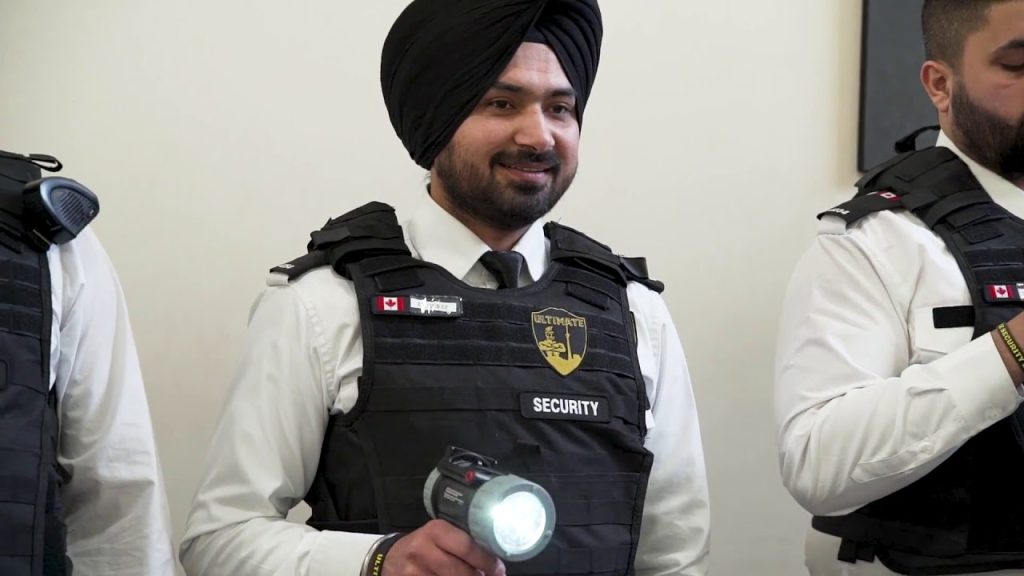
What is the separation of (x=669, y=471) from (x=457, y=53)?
76cm

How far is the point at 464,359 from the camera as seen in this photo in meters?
1.73

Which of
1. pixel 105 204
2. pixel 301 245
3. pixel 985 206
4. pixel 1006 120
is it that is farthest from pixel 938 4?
pixel 105 204

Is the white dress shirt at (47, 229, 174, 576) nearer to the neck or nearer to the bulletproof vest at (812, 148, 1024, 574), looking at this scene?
the neck

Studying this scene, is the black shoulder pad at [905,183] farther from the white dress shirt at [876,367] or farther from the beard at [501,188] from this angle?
the beard at [501,188]

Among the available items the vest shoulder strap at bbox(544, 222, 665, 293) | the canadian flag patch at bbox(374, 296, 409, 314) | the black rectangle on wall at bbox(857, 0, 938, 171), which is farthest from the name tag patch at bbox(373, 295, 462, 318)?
the black rectangle on wall at bbox(857, 0, 938, 171)

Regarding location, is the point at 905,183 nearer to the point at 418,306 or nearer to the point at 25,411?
the point at 418,306

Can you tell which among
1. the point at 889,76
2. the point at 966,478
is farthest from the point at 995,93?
the point at 889,76

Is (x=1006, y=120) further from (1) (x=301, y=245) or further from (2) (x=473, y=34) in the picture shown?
(1) (x=301, y=245)

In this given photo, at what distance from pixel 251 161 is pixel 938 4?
1.30 meters

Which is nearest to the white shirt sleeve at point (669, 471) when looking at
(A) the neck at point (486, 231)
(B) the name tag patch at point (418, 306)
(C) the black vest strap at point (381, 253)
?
(C) the black vest strap at point (381, 253)

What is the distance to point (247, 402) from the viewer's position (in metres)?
1.71

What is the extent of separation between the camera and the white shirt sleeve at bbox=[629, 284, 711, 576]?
191 centimetres

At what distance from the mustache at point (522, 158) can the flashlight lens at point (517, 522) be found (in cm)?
73

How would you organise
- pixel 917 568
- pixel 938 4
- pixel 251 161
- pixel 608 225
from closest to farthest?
pixel 917 568
pixel 938 4
pixel 251 161
pixel 608 225
